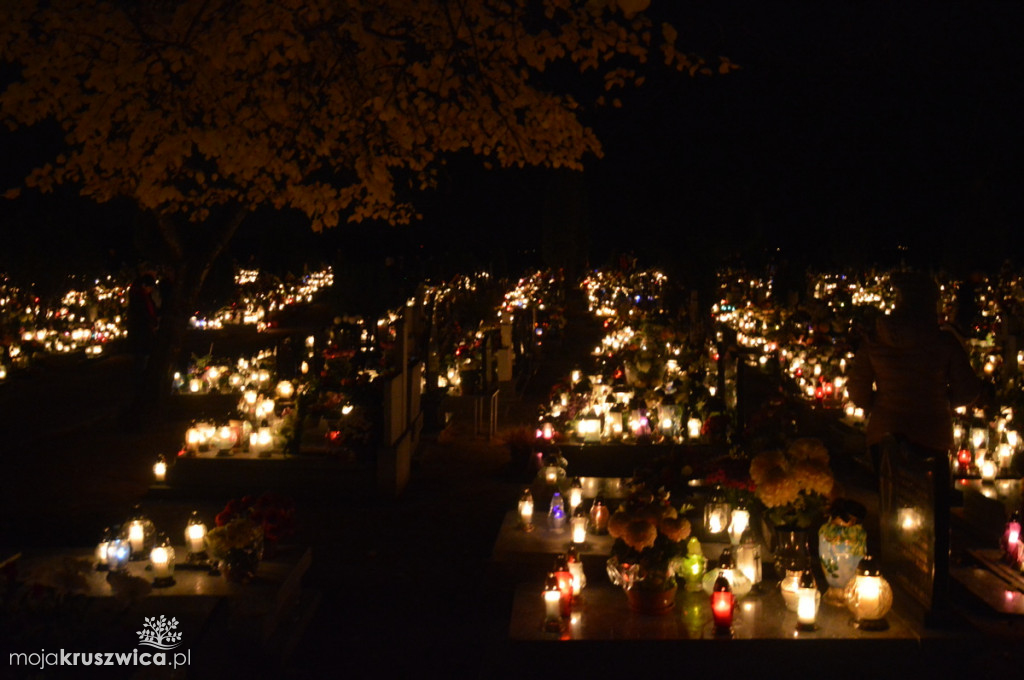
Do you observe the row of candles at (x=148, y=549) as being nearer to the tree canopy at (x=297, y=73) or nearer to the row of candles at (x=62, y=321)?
the tree canopy at (x=297, y=73)

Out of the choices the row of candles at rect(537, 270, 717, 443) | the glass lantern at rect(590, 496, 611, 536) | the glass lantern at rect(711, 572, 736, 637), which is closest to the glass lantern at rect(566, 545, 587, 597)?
the glass lantern at rect(711, 572, 736, 637)

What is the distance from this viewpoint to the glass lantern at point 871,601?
5.34 meters

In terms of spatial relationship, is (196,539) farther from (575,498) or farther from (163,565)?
(575,498)

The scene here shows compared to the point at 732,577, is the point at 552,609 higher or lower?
lower

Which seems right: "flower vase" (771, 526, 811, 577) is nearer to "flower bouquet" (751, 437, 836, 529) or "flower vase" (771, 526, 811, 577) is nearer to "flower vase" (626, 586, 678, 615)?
"flower bouquet" (751, 437, 836, 529)

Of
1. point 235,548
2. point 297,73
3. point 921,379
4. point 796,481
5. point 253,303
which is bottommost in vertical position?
point 235,548

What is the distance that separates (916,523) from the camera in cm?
553

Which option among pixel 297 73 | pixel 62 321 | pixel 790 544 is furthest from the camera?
pixel 62 321

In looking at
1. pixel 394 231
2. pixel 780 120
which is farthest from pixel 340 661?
pixel 394 231

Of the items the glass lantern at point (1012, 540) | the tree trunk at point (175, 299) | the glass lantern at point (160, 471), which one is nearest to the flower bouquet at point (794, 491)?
the glass lantern at point (1012, 540)

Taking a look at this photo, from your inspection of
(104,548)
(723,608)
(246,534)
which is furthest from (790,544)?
(104,548)

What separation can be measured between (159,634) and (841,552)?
3713 millimetres

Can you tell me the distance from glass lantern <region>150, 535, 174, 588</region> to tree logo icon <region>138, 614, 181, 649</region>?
107 cm

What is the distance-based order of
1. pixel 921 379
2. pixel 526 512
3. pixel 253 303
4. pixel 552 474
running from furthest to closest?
pixel 253 303 < pixel 552 474 < pixel 526 512 < pixel 921 379
